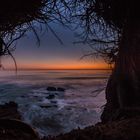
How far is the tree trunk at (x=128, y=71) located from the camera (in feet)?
30.9

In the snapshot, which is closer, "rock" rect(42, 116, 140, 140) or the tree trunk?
"rock" rect(42, 116, 140, 140)

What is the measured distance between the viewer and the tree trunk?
30.9 ft

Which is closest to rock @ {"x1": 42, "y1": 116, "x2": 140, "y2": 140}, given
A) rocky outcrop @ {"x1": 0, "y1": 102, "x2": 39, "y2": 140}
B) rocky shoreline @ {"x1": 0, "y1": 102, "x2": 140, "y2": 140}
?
rocky shoreline @ {"x1": 0, "y1": 102, "x2": 140, "y2": 140}

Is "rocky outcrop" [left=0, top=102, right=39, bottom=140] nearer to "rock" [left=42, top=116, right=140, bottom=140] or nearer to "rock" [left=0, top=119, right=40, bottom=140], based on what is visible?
"rock" [left=0, top=119, right=40, bottom=140]

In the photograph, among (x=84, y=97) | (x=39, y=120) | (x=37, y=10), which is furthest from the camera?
(x=84, y=97)

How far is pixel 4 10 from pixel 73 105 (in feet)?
136

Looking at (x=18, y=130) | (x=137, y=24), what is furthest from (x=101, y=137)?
(x=137, y=24)

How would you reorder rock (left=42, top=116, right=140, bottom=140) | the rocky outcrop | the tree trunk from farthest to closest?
1. the tree trunk
2. the rocky outcrop
3. rock (left=42, top=116, right=140, bottom=140)

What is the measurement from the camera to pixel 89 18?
9.75 meters

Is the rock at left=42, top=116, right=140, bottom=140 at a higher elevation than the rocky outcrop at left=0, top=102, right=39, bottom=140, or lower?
higher

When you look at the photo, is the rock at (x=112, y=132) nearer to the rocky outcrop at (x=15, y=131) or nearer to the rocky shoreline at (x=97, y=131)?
the rocky shoreline at (x=97, y=131)

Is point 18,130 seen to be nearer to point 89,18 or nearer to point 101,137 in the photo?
point 101,137

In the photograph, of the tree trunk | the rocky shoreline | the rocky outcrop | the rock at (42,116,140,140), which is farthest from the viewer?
the tree trunk

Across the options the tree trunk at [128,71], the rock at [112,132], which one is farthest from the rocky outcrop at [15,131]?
the tree trunk at [128,71]
